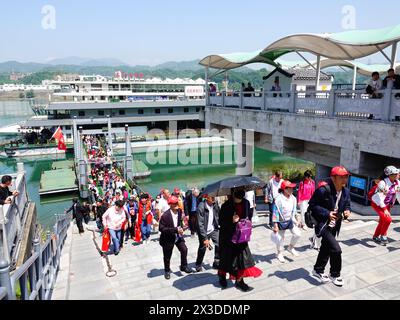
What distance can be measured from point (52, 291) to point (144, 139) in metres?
39.4

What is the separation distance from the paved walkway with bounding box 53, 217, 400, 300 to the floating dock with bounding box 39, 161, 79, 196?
758 inches

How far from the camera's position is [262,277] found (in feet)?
17.4

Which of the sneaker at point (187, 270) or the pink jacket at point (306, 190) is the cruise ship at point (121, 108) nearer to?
the pink jacket at point (306, 190)

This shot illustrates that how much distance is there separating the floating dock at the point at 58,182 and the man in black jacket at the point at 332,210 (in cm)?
2411

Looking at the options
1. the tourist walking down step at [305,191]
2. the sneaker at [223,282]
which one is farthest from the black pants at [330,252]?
the tourist walking down step at [305,191]

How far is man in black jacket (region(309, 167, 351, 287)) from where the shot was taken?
4.43 meters

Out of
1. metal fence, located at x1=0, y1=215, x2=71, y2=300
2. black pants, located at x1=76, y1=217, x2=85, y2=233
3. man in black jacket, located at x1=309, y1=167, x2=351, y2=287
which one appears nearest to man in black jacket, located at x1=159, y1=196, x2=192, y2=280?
metal fence, located at x1=0, y1=215, x2=71, y2=300

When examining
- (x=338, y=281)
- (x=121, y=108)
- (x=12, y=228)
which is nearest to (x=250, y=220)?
(x=338, y=281)

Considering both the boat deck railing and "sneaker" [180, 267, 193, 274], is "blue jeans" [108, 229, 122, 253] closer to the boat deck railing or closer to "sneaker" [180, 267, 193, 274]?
"sneaker" [180, 267, 193, 274]

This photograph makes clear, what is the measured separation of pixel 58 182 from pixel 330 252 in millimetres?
25703

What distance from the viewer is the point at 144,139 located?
44031 mm

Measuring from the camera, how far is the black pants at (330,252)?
14.7ft

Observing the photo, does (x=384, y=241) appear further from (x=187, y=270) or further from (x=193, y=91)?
(x=193, y=91)

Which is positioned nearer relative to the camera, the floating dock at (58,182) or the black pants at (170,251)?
the black pants at (170,251)
